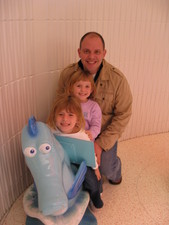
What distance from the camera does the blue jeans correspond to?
5.06 ft

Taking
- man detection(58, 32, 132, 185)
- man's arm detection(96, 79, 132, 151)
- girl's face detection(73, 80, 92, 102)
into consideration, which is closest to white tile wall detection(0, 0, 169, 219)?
man detection(58, 32, 132, 185)

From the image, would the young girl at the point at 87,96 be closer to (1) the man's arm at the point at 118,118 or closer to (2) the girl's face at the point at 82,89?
(2) the girl's face at the point at 82,89

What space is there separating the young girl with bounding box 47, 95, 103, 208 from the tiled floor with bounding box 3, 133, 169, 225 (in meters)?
0.24

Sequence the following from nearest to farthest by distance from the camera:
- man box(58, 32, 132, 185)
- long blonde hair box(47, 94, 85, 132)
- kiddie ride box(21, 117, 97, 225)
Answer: kiddie ride box(21, 117, 97, 225) < long blonde hair box(47, 94, 85, 132) < man box(58, 32, 132, 185)

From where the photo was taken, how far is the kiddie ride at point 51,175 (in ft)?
3.52

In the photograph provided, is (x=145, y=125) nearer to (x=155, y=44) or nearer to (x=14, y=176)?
(x=155, y=44)

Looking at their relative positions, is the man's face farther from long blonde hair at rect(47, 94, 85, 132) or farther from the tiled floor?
the tiled floor

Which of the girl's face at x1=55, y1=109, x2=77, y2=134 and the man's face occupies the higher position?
the man's face

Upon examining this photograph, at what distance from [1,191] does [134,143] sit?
3.80 ft

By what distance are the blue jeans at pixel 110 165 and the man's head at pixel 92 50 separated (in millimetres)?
→ 527

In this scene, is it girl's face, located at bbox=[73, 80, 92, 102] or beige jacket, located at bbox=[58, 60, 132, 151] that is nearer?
girl's face, located at bbox=[73, 80, 92, 102]

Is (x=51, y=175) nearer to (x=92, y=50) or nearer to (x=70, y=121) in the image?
(x=70, y=121)

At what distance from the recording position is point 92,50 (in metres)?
1.40

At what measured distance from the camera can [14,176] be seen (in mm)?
1433
